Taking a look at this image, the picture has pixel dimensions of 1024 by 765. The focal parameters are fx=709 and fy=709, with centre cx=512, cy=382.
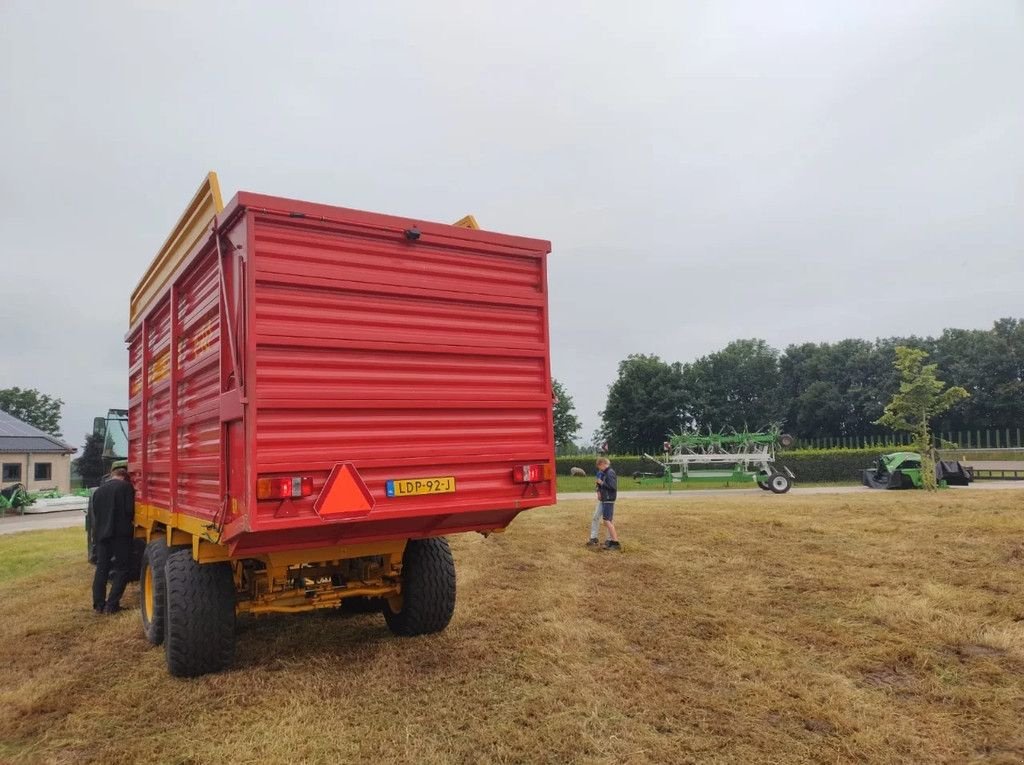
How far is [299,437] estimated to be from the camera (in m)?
4.11

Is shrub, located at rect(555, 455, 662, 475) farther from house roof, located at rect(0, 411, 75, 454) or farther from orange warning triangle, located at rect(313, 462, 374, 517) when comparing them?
orange warning triangle, located at rect(313, 462, 374, 517)

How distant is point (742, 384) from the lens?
63781 millimetres

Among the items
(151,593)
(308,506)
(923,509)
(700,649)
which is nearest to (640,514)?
(923,509)

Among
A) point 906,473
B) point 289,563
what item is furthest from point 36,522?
point 906,473

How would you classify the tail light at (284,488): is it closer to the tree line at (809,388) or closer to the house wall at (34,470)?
the house wall at (34,470)

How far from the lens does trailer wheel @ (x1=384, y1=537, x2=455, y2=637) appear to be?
18.3 ft

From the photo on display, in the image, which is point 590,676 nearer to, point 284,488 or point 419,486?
point 419,486

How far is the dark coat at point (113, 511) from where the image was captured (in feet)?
23.1

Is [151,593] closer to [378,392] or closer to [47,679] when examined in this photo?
[47,679]

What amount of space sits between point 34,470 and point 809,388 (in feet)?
181

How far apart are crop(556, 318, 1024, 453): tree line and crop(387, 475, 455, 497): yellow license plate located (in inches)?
2003

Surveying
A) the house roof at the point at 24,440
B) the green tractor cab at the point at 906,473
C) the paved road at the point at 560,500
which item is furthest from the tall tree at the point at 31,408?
the green tractor cab at the point at 906,473

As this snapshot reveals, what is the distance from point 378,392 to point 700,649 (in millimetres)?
3033

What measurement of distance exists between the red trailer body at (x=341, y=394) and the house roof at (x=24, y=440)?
3626 cm
